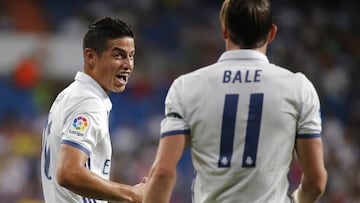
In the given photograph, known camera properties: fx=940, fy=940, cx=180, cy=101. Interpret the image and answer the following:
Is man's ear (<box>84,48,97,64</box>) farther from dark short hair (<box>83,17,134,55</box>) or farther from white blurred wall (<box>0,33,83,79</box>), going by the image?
white blurred wall (<box>0,33,83,79</box>)

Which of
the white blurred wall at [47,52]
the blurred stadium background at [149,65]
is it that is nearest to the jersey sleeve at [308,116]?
the blurred stadium background at [149,65]

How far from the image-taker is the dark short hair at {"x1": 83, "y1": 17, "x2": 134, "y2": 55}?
459cm

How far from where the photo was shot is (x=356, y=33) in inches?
601

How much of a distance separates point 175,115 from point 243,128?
0.26m

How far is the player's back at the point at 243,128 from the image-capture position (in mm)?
3549

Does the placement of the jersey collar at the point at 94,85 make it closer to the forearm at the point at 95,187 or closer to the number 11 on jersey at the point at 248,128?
the forearm at the point at 95,187

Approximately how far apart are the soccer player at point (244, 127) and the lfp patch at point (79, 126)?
2.21ft

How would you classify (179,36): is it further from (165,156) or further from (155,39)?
(165,156)

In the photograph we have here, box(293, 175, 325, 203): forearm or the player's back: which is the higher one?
the player's back

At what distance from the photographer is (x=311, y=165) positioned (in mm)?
3531

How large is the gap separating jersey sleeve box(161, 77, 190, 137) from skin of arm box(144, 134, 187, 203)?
2cm

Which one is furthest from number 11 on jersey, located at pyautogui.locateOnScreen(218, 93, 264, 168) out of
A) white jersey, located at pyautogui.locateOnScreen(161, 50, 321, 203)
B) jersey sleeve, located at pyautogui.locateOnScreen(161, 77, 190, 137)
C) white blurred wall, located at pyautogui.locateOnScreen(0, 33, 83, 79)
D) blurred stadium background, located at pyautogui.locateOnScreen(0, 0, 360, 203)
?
white blurred wall, located at pyautogui.locateOnScreen(0, 33, 83, 79)

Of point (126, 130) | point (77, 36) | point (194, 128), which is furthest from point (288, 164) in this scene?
point (77, 36)

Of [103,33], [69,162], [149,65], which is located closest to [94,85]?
[103,33]
